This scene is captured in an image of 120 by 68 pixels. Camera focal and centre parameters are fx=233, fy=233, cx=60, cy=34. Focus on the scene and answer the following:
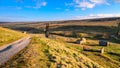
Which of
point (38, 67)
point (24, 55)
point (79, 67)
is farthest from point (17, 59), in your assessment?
point (79, 67)

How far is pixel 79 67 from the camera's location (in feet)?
102

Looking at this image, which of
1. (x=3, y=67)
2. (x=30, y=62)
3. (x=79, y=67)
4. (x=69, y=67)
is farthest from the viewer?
(x=79, y=67)

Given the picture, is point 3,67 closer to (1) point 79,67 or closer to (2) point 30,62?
(2) point 30,62

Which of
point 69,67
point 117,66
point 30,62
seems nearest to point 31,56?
point 30,62

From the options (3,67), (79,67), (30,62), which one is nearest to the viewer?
(3,67)

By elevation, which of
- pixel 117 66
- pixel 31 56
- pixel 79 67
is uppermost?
pixel 31 56

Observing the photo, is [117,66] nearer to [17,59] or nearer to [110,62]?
[110,62]

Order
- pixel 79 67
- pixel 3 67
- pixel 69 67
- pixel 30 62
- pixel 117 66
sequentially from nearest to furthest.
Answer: pixel 3 67 → pixel 30 62 → pixel 69 67 → pixel 79 67 → pixel 117 66

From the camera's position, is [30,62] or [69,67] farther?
[69,67]

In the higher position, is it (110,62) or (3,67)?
(3,67)

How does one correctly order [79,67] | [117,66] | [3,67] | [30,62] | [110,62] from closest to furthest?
[3,67]
[30,62]
[79,67]
[117,66]
[110,62]

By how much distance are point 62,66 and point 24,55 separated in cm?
511

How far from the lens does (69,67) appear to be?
2795cm

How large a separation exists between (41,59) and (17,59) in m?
2.93
